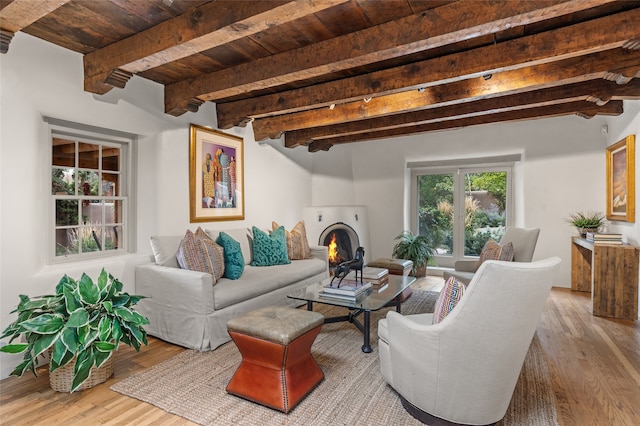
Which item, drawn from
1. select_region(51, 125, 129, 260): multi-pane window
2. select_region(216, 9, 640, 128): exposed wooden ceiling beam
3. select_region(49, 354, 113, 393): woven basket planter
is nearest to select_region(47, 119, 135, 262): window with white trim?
select_region(51, 125, 129, 260): multi-pane window

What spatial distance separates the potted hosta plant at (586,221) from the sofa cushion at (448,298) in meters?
3.83

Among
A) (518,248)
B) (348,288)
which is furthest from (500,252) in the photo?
(348,288)

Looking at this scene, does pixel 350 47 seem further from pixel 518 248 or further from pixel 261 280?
pixel 518 248

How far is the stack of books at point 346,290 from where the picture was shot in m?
2.83

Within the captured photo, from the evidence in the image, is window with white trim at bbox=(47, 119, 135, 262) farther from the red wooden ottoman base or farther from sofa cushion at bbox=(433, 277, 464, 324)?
sofa cushion at bbox=(433, 277, 464, 324)

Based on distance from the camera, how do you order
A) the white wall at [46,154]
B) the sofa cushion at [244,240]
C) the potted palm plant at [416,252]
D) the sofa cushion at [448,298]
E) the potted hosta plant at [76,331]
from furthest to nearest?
the potted palm plant at [416,252] → the sofa cushion at [244,240] → the white wall at [46,154] → the potted hosta plant at [76,331] → the sofa cushion at [448,298]

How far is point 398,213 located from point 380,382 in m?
4.07

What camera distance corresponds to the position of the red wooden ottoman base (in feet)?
6.56

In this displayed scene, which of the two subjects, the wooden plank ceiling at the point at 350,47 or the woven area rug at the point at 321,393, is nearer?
the woven area rug at the point at 321,393

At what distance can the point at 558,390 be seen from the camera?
2.22 metres

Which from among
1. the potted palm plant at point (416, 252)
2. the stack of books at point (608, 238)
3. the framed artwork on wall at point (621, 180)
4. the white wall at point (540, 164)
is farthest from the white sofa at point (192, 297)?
the framed artwork on wall at point (621, 180)

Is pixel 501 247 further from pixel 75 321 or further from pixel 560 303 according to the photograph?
pixel 75 321

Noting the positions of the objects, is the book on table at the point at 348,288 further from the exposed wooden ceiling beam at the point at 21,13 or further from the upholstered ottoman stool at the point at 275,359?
the exposed wooden ceiling beam at the point at 21,13

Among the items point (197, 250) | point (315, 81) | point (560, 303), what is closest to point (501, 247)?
point (560, 303)
